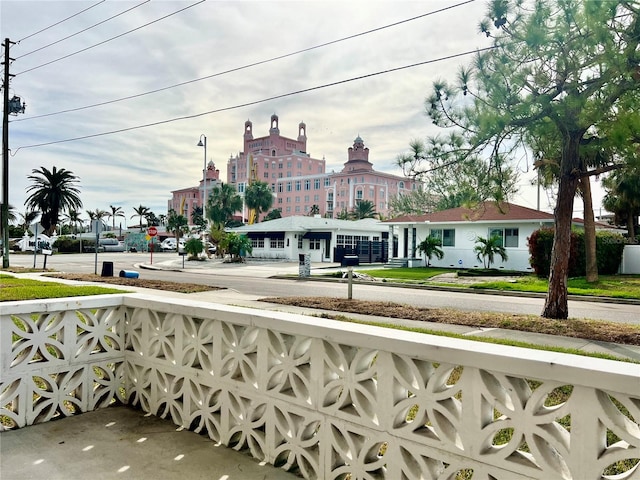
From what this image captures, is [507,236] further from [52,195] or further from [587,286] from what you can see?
[52,195]

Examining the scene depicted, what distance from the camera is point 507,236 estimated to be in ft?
95.5

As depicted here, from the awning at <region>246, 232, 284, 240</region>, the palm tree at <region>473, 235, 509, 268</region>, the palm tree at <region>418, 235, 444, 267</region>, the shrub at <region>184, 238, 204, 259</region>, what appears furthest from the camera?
the awning at <region>246, 232, 284, 240</region>

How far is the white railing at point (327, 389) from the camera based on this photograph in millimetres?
2062

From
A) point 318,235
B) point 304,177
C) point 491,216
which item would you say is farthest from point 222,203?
point 304,177

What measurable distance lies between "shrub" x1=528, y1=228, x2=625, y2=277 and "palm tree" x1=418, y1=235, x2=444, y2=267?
8.02 metres

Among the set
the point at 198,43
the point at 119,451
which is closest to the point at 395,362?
the point at 119,451

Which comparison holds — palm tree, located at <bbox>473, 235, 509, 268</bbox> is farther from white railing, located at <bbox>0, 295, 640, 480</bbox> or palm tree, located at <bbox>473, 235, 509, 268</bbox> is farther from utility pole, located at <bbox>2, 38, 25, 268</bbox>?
utility pole, located at <bbox>2, 38, 25, 268</bbox>

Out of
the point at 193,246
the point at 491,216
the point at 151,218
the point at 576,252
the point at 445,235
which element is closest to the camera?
the point at 576,252

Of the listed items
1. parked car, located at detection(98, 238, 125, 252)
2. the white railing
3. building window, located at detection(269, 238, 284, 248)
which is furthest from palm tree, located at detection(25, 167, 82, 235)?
the white railing

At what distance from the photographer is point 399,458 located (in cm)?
252

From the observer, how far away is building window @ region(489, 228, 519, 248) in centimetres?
2869

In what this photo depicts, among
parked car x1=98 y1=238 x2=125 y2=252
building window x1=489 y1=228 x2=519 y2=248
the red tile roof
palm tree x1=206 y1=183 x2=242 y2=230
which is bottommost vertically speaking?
→ parked car x1=98 y1=238 x2=125 y2=252

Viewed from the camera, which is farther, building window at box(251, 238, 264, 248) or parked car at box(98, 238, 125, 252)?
parked car at box(98, 238, 125, 252)

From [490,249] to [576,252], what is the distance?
551 cm
